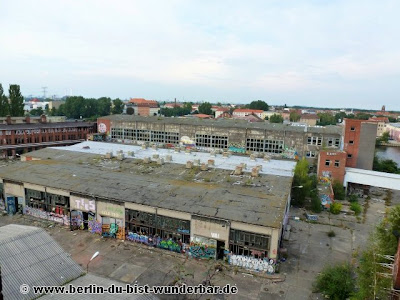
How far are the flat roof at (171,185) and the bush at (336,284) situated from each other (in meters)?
4.90

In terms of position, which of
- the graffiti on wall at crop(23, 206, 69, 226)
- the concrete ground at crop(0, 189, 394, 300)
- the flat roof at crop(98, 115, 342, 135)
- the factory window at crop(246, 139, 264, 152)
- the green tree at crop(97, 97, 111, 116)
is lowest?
the concrete ground at crop(0, 189, 394, 300)

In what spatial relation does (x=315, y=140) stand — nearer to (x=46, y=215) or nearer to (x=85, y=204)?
(x=85, y=204)

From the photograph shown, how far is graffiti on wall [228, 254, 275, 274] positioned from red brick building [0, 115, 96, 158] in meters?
57.9

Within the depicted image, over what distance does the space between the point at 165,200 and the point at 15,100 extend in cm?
7066

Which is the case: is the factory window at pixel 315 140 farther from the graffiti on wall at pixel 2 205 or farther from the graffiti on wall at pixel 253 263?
the graffiti on wall at pixel 2 205

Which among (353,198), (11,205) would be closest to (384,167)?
(353,198)

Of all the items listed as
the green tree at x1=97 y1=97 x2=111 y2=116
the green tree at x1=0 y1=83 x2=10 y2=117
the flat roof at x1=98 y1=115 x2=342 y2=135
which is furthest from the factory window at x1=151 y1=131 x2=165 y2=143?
the green tree at x1=97 y1=97 x2=111 y2=116

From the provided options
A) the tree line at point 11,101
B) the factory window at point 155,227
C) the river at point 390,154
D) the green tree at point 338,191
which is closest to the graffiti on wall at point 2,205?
the factory window at point 155,227

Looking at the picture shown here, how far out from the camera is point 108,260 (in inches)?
1006

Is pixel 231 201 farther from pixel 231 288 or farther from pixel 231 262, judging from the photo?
pixel 231 288

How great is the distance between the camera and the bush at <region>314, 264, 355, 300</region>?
67.7 feet

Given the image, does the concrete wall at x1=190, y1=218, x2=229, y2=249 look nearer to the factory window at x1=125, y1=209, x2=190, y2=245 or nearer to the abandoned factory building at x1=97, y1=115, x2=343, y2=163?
the factory window at x1=125, y1=209, x2=190, y2=245

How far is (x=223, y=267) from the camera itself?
990 inches

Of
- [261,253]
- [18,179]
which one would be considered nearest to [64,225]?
[18,179]
